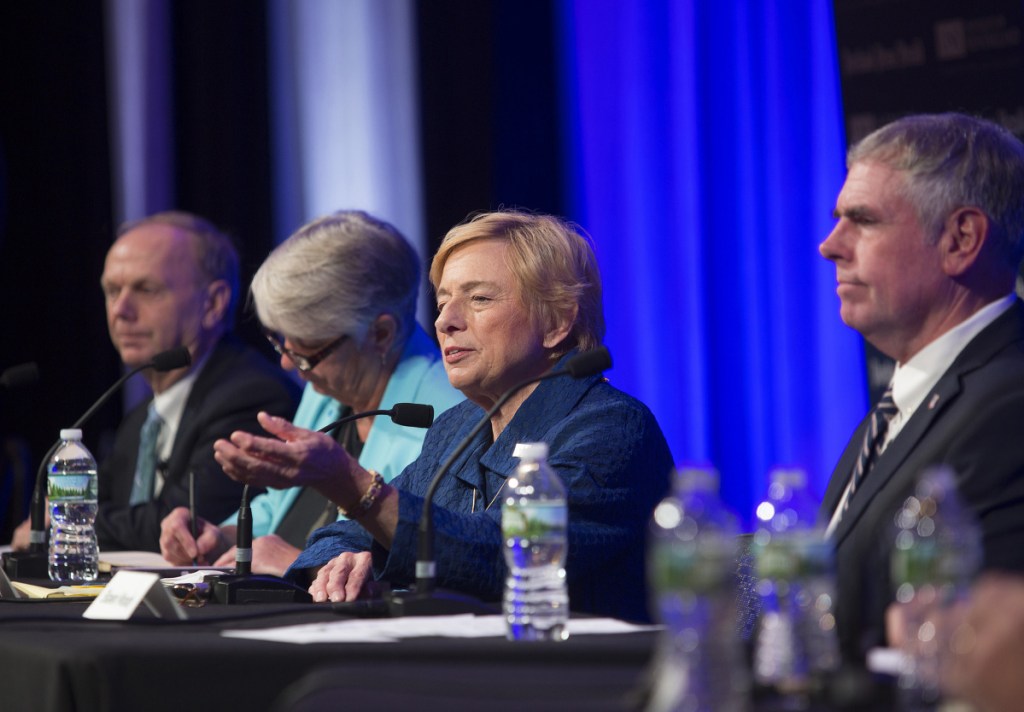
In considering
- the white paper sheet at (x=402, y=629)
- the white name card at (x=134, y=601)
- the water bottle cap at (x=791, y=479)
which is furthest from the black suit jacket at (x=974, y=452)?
the white name card at (x=134, y=601)

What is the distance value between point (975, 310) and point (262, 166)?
363cm

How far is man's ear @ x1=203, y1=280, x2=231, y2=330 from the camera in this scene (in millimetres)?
4629

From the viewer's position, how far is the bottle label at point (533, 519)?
1884 mm

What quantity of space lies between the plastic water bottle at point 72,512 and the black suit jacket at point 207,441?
0.70m

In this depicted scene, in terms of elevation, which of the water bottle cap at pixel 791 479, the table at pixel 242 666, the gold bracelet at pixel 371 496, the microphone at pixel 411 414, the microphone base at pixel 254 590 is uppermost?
the microphone at pixel 411 414

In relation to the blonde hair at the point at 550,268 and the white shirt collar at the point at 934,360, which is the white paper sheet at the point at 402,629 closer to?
the white shirt collar at the point at 934,360

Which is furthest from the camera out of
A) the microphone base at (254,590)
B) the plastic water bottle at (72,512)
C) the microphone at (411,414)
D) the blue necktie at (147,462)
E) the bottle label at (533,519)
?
the blue necktie at (147,462)

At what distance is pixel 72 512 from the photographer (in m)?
3.14

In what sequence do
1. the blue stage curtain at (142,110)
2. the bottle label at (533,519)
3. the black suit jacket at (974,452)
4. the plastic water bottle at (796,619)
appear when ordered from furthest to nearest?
the blue stage curtain at (142,110), the black suit jacket at (974,452), the bottle label at (533,519), the plastic water bottle at (796,619)

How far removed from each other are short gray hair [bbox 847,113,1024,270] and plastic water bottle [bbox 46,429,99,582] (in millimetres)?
1698

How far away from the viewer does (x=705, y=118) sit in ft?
15.4

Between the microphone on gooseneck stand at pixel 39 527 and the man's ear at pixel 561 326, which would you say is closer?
the man's ear at pixel 561 326

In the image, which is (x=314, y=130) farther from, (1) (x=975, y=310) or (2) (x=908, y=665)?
(2) (x=908, y=665)

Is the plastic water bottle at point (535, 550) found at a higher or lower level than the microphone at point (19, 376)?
lower
